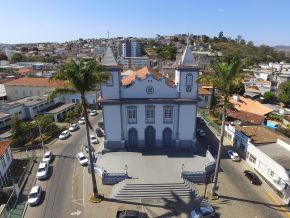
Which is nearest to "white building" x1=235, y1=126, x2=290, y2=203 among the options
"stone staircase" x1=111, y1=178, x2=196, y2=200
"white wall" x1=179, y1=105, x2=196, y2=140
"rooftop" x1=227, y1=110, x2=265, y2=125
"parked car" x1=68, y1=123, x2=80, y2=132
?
"rooftop" x1=227, y1=110, x2=265, y2=125

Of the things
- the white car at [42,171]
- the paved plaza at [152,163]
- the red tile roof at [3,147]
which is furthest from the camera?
the red tile roof at [3,147]

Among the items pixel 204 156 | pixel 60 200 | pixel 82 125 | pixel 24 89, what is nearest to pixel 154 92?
pixel 204 156

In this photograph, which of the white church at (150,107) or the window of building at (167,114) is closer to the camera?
the white church at (150,107)

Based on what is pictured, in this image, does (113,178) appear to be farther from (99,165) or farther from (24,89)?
(24,89)

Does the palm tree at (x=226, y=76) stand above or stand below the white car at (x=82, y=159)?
above

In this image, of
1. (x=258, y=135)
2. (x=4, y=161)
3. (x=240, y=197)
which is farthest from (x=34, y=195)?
(x=258, y=135)

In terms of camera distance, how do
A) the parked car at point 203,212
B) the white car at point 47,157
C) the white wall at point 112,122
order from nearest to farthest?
1. the parked car at point 203,212
2. the white car at point 47,157
3. the white wall at point 112,122

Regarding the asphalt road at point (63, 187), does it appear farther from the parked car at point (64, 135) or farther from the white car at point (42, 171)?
the parked car at point (64, 135)

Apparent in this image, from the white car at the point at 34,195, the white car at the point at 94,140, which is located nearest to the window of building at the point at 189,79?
the white car at the point at 94,140
